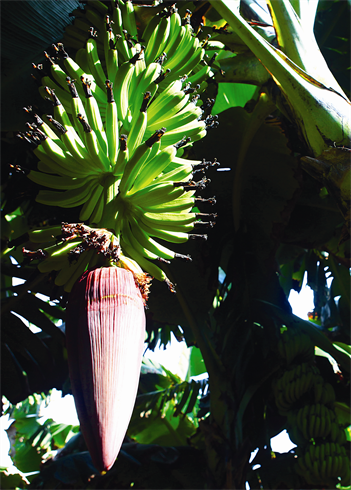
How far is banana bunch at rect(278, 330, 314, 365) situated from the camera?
178 cm

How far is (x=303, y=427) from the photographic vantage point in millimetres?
1683

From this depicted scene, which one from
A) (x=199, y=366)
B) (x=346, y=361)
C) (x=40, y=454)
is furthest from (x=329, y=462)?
(x=40, y=454)

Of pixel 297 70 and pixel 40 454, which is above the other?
pixel 297 70

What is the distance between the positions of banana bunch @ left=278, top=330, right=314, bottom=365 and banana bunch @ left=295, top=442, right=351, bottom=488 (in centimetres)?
38

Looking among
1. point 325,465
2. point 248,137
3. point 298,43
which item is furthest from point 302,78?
point 325,465

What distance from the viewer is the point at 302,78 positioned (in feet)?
3.45

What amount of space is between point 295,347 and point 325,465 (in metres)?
0.49

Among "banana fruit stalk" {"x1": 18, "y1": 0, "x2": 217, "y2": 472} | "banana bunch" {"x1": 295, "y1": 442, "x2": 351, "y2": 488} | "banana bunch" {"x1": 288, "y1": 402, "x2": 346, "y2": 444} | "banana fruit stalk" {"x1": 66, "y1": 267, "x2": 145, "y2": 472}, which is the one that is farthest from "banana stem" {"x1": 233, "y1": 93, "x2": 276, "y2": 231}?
"banana fruit stalk" {"x1": 66, "y1": 267, "x2": 145, "y2": 472}

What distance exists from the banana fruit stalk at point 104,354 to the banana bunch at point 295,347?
1.35 metres

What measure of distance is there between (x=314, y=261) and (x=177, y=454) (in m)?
→ 1.78

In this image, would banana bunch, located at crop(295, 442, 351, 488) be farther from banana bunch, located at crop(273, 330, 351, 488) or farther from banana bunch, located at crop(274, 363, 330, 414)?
banana bunch, located at crop(274, 363, 330, 414)

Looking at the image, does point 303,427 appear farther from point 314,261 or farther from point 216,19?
point 216,19

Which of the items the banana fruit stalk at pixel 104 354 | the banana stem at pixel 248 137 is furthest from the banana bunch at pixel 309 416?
the banana fruit stalk at pixel 104 354

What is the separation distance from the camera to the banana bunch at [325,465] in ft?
5.21
